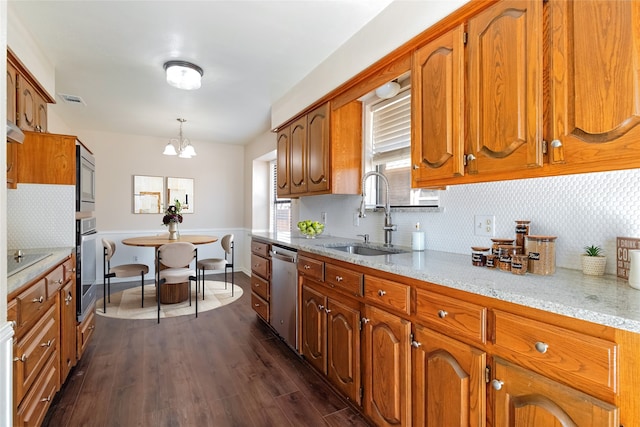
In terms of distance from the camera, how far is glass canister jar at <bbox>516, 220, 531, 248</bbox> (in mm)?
1489

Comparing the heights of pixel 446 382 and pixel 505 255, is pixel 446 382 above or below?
below

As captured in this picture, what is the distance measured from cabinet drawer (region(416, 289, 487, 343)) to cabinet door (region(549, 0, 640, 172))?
2.21 feet

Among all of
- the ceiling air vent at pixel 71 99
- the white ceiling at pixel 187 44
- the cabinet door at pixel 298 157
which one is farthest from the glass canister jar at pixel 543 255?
the ceiling air vent at pixel 71 99

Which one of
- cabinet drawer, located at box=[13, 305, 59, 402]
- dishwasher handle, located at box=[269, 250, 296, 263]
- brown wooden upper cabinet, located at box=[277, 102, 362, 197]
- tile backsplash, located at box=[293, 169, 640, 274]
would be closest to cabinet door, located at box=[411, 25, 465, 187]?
tile backsplash, located at box=[293, 169, 640, 274]

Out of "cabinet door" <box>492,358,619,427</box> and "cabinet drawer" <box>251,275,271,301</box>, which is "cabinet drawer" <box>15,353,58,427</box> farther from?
"cabinet door" <box>492,358,619,427</box>

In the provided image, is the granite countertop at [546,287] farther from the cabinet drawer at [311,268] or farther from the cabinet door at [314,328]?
the cabinet door at [314,328]

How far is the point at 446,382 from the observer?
4.25 ft

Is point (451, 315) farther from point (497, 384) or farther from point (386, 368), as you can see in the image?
point (386, 368)

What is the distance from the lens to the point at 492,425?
114 centimetres

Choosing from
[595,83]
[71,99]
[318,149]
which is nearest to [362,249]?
[318,149]

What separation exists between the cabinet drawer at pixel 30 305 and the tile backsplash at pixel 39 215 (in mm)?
689

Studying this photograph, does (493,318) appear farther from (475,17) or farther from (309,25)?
(309,25)

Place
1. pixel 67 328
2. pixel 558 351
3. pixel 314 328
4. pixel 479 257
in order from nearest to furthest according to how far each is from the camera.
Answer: pixel 558 351 → pixel 479 257 → pixel 67 328 → pixel 314 328

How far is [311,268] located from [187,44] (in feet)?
6.56
